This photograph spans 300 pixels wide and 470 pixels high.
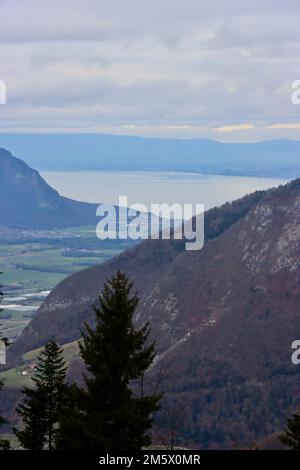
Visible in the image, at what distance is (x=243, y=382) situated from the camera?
14275cm

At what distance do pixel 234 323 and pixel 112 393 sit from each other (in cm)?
12998

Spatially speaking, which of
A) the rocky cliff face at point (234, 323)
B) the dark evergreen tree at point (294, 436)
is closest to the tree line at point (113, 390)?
the dark evergreen tree at point (294, 436)

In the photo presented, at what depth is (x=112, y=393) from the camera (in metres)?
31.7

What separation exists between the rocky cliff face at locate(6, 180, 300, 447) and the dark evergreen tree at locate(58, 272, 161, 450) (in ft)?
283

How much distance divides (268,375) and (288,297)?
70.0 feet

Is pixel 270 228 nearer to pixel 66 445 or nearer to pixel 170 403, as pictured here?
pixel 170 403

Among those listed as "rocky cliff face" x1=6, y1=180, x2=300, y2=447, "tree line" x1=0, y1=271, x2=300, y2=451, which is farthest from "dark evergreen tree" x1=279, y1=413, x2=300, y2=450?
"rocky cliff face" x1=6, y1=180, x2=300, y2=447

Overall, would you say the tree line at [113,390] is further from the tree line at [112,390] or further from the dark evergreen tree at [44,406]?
the dark evergreen tree at [44,406]

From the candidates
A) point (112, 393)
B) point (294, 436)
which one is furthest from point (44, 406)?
point (294, 436)

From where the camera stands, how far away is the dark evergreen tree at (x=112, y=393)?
102ft

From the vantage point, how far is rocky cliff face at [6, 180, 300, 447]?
432ft

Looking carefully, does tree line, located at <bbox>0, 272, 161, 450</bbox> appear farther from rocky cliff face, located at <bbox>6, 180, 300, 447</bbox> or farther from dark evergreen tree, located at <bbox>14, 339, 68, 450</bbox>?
rocky cliff face, located at <bbox>6, 180, 300, 447</bbox>

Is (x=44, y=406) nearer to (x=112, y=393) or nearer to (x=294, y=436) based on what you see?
(x=112, y=393)
